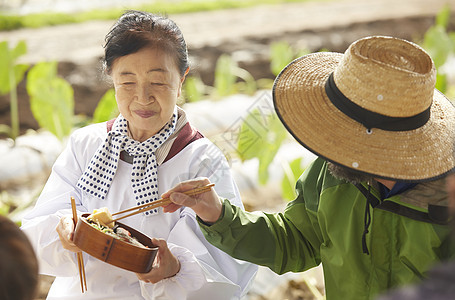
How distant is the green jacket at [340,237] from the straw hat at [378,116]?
0.11 meters

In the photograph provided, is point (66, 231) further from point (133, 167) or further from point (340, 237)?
point (340, 237)

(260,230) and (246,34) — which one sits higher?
(260,230)

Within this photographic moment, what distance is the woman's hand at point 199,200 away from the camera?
4.28ft

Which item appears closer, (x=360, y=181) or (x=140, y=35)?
(x=360, y=181)

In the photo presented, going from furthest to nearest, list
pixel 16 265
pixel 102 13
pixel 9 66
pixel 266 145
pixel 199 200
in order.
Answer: pixel 102 13
pixel 9 66
pixel 266 145
pixel 199 200
pixel 16 265

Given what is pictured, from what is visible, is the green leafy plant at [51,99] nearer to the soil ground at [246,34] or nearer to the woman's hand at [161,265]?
the soil ground at [246,34]

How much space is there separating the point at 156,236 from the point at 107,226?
0.70 ft

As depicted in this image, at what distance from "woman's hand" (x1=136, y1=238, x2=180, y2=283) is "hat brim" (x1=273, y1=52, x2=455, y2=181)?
1.35 ft

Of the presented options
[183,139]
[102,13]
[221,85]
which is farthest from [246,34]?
[183,139]

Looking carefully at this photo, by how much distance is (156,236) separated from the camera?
1551 millimetres

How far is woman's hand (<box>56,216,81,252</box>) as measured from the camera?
1.40 metres

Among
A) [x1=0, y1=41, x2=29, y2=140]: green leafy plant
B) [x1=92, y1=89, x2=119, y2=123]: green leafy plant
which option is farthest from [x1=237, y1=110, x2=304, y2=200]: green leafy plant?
[x1=0, y1=41, x2=29, y2=140]: green leafy plant

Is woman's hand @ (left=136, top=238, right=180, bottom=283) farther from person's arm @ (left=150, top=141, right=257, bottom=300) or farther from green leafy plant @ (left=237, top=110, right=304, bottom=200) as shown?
green leafy plant @ (left=237, top=110, right=304, bottom=200)

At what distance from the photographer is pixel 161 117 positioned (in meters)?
1.52
